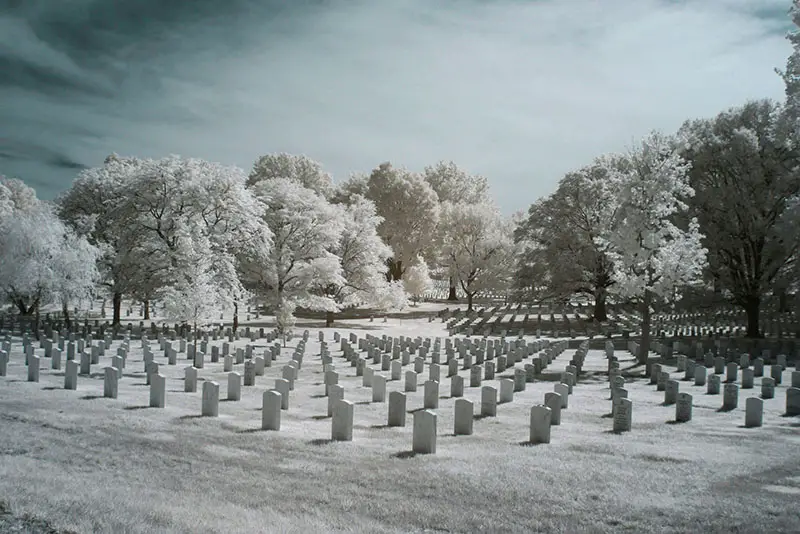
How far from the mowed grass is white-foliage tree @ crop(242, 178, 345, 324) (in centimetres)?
2295

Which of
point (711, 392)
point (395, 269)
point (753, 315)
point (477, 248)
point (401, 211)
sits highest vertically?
point (401, 211)

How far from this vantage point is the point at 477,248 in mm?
58438

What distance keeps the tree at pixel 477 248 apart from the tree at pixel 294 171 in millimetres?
12228

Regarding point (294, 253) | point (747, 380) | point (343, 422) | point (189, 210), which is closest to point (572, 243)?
point (294, 253)

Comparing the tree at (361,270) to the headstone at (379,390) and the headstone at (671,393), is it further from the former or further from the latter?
the headstone at (671,393)

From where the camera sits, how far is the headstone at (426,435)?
8.92 m

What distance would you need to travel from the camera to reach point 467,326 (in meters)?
38.2

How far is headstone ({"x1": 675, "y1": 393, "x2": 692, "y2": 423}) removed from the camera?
11891mm

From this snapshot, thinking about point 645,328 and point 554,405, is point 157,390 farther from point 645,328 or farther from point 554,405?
point 645,328

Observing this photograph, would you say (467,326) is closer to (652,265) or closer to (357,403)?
(652,265)

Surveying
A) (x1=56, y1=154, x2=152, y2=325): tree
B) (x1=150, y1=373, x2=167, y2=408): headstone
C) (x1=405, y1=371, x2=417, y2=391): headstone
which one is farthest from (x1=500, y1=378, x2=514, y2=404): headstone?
(x1=56, y1=154, x2=152, y2=325): tree

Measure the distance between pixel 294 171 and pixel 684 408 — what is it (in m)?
50.4

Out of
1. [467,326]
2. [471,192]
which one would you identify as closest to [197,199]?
[467,326]

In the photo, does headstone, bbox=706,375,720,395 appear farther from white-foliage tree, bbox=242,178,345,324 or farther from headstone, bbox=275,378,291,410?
white-foliage tree, bbox=242,178,345,324
